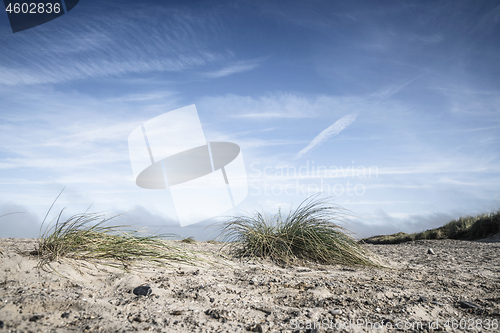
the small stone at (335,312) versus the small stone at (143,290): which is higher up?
the small stone at (143,290)

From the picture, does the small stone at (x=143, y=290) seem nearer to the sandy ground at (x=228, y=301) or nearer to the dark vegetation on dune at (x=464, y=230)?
the sandy ground at (x=228, y=301)

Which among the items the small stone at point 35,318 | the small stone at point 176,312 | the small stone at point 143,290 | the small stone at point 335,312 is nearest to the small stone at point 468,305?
the small stone at point 335,312

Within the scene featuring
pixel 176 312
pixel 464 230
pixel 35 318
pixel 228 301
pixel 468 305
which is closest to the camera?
pixel 35 318

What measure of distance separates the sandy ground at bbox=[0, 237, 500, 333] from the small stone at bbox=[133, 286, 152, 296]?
3cm

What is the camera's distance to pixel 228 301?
7.11 ft

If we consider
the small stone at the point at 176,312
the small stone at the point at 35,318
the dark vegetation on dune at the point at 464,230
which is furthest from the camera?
the dark vegetation on dune at the point at 464,230

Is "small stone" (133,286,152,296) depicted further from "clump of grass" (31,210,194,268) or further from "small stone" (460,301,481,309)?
"small stone" (460,301,481,309)

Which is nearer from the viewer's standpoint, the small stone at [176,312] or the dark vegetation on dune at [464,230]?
the small stone at [176,312]

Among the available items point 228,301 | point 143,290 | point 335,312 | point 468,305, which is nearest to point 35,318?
point 143,290

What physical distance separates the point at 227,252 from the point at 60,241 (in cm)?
222

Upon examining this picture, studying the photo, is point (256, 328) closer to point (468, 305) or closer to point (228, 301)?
point (228, 301)

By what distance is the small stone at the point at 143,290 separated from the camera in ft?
7.18

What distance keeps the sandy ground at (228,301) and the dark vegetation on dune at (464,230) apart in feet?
21.2

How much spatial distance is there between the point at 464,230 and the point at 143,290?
11644mm
